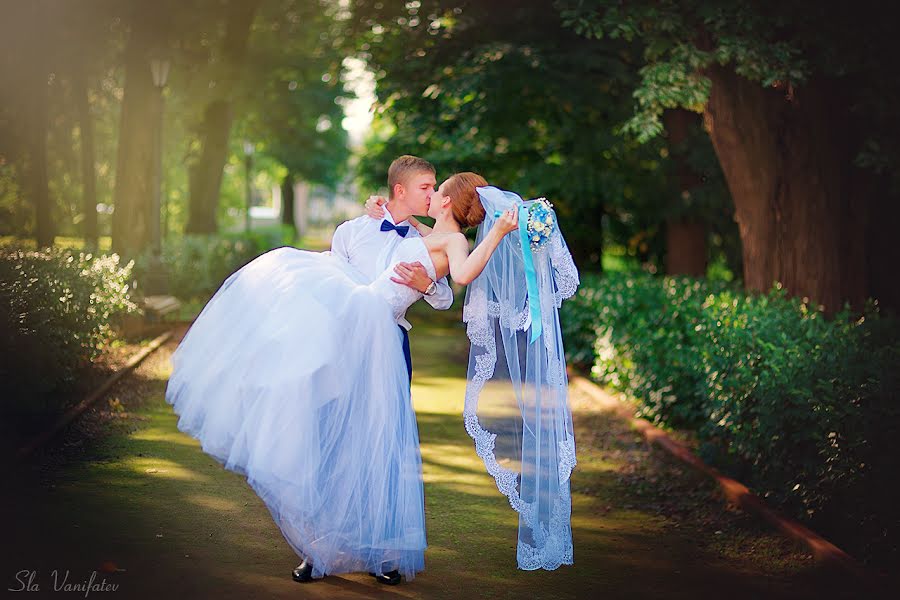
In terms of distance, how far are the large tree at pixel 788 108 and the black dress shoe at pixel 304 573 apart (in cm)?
646

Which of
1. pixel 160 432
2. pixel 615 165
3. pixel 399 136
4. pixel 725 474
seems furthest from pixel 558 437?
pixel 399 136

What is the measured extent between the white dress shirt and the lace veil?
31 cm

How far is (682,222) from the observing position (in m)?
18.7

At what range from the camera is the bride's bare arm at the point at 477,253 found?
215 inches

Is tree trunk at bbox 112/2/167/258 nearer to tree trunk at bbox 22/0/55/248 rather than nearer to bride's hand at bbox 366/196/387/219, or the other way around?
tree trunk at bbox 22/0/55/248

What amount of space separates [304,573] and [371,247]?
1865 millimetres

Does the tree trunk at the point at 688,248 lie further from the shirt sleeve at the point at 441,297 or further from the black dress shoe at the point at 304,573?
the black dress shoe at the point at 304,573

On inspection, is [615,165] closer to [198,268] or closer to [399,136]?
[399,136]

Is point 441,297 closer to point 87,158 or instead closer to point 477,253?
point 477,253

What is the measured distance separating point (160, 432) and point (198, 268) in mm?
13860

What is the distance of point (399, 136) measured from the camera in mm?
20859

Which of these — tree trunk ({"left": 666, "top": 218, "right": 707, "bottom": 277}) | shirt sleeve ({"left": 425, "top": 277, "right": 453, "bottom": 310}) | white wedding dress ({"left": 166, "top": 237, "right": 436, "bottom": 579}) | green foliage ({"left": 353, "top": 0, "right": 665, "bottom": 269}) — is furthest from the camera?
tree trunk ({"left": 666, "top": 218, "right": 707, "bottom": 277})

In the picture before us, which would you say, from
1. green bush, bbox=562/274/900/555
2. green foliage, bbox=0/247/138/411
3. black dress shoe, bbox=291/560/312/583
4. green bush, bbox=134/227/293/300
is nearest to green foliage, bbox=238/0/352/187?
green bush, bbox=134/227/293/300

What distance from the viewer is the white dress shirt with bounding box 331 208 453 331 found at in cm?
579
